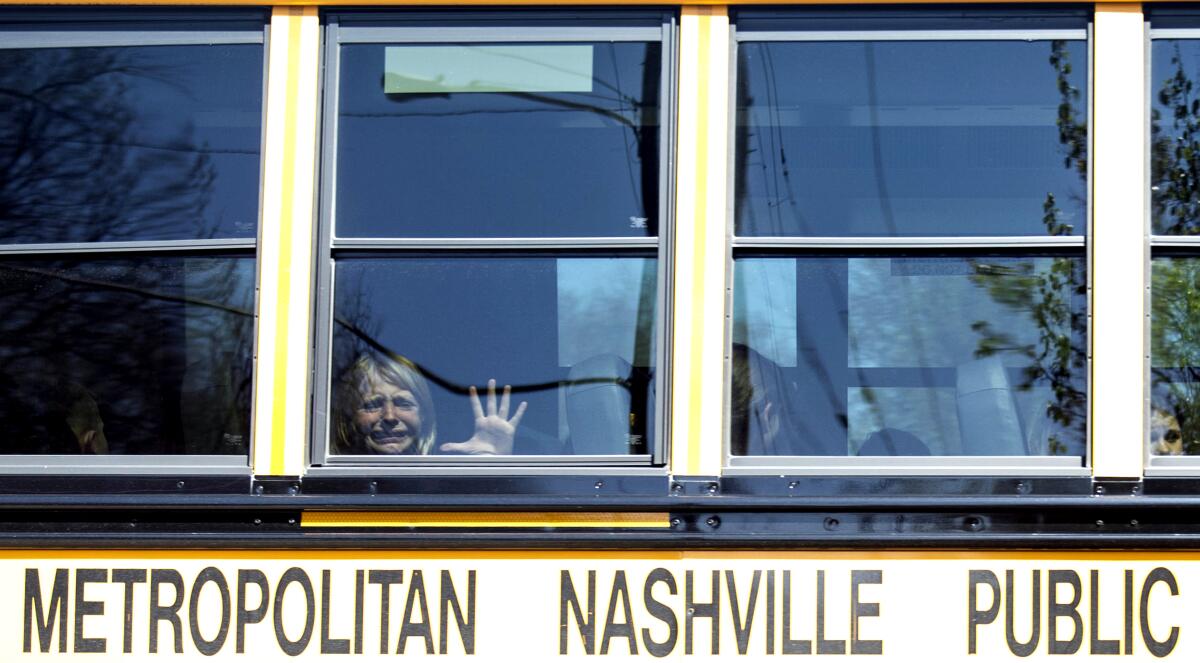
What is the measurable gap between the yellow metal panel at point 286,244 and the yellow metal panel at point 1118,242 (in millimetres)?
1432

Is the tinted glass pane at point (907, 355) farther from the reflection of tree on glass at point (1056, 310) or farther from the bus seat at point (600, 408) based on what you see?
the bus seat at point (600, 408)

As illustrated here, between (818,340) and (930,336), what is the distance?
0.21 metres

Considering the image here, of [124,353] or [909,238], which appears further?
[124,353]

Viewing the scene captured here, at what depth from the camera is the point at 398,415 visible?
8.82 feet

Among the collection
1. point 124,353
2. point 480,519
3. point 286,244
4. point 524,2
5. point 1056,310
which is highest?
point 524,2

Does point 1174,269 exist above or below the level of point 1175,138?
below

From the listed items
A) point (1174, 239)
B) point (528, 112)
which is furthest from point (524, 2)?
point (1174, 239)

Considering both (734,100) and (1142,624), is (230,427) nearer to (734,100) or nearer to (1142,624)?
(734,100)

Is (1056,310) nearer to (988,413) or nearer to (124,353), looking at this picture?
(988,413)

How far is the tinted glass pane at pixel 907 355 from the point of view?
2611 millimetres

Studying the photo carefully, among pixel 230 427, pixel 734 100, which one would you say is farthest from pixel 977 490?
pixel 230 427

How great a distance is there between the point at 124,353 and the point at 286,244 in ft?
1.31

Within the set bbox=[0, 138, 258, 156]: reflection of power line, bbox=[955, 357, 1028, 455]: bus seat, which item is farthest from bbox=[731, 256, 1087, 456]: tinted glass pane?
bbox=[0, 138, 258, 156]: reflection of power line

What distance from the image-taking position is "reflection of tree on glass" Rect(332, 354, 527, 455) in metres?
2.66
